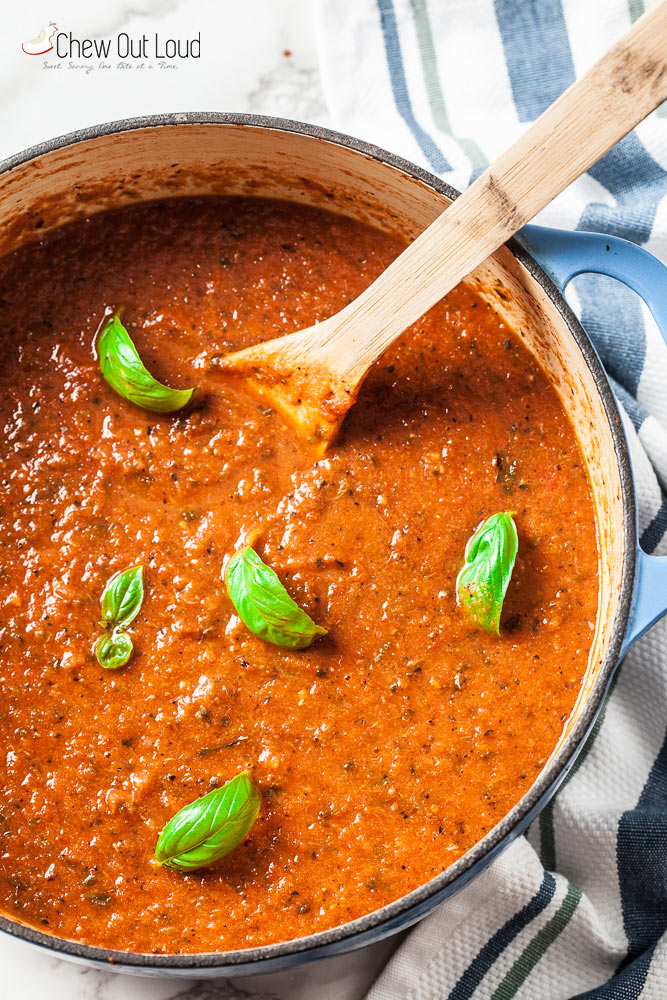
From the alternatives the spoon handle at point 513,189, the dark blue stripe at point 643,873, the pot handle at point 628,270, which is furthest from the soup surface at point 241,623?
the dark blue stripe at point 643,873

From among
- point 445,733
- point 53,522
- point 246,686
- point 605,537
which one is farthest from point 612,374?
point 53,522

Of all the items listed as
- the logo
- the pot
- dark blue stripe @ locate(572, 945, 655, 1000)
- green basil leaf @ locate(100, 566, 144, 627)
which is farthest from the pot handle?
the logo

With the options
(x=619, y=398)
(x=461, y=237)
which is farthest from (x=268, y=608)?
(x=619, y=398)

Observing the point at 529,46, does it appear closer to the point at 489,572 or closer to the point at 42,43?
the point at 42,43

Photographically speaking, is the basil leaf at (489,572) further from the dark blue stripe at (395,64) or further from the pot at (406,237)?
the dark blue stripe at (395,64)

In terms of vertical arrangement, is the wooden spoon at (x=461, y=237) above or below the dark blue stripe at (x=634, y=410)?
above

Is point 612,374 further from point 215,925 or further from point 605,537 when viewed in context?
point 215,925
